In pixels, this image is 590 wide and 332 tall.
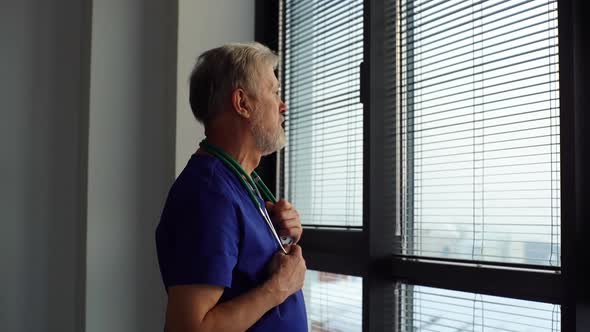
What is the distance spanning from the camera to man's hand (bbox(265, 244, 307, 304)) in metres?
1.26

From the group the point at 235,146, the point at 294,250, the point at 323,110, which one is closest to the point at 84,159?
the point at 323,110

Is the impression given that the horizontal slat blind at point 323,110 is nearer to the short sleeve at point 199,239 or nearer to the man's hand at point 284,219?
the man's hand at point 284,219

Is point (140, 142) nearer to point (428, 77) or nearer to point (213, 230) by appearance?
point (428, 77)

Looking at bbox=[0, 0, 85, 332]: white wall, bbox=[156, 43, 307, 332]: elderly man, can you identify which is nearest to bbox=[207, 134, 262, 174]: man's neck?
bbox=[156, 43, 307, 332]: elderly man

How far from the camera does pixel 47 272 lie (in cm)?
254

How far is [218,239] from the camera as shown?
118 centimetres

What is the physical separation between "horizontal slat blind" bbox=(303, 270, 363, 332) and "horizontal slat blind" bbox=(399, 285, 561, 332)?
0.24 m

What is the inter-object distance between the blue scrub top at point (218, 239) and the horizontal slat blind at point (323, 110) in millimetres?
→ 942

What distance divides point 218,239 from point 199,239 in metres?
0.04

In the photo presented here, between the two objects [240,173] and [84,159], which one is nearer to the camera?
[240,173]

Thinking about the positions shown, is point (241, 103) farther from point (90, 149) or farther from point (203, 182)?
point (90, 149)

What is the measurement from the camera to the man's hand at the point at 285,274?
4.15 feet

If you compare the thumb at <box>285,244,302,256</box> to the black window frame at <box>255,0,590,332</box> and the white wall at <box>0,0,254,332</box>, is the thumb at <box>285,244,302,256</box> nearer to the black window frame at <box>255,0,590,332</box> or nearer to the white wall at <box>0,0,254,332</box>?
the black window frame at <box>255,0,590,332</box>

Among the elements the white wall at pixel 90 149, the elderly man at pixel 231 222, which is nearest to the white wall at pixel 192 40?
the white wall at pixel 90 149
